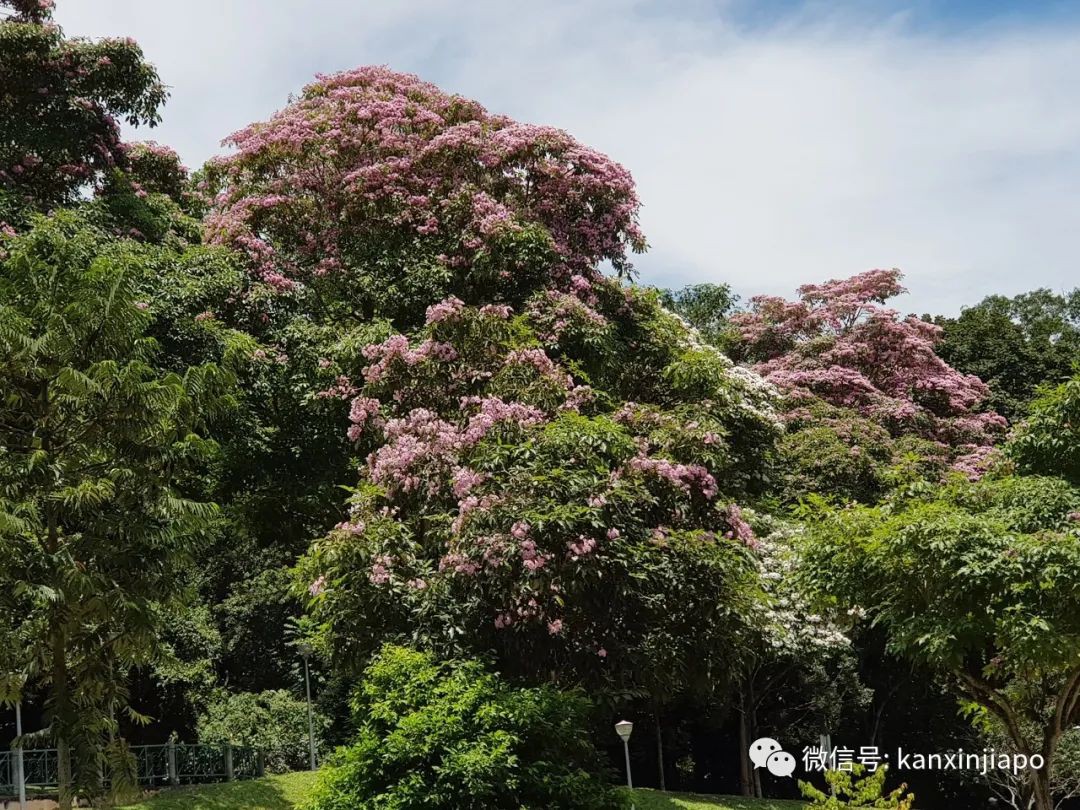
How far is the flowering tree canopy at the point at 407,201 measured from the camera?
17.3m

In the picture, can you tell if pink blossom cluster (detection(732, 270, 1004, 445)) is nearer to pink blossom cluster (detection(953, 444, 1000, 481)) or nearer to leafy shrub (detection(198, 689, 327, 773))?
pink blossom cluster (detection(953, 444, 1000, 481))

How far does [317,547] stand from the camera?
43.8 feet

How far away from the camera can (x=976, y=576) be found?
11977 millimetres

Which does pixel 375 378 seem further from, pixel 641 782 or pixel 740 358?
pixel 740 358

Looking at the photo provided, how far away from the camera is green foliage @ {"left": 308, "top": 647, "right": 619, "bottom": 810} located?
396 inches

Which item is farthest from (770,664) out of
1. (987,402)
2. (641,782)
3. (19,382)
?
(19,382)

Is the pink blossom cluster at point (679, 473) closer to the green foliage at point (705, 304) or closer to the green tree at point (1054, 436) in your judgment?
the green tree at point (1054, 436)

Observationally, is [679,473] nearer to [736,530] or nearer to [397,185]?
[736,530]

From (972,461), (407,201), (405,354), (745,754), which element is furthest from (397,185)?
A: (745,754)

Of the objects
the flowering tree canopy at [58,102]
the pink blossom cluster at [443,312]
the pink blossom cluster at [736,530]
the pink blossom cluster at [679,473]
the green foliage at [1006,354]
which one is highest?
the flowering tree canopy at [58,102]

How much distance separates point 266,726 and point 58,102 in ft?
38.1

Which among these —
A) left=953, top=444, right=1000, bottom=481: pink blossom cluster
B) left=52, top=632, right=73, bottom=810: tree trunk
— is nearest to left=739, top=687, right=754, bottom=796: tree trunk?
left=953, top=444, right=1000, bottom=481: pink blossom cluster

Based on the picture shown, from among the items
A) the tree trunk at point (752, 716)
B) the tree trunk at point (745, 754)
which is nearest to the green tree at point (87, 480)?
the tree trunk at point (752, 716)

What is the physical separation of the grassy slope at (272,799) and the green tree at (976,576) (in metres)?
4.62
